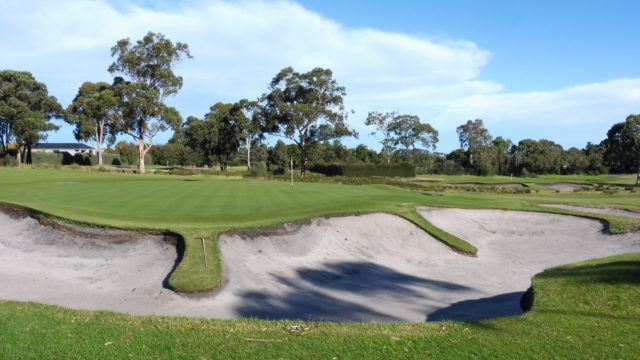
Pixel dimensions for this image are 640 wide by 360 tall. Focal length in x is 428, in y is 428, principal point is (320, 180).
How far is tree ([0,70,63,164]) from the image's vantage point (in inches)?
2419

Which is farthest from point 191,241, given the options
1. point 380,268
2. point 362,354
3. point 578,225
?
point 578,225

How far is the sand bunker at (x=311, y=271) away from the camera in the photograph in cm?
1056

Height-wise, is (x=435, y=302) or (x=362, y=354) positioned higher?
(x=362, y=354)

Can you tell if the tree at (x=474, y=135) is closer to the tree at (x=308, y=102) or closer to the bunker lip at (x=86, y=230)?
the tree at (x=308, y=102)

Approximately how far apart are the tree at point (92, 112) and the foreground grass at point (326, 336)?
5665 cm

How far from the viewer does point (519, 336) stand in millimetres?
6230

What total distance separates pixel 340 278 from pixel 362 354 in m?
8.00

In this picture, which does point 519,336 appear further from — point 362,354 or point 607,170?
point 607,170

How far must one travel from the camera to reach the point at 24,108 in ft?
204

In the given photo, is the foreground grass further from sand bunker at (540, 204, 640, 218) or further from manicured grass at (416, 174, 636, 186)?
manicured grass at (416, 174, 636, 186)

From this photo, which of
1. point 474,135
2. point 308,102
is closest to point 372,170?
point 308,102

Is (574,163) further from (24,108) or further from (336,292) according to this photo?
(24,108)

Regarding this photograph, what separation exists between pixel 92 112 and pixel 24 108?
12017mm

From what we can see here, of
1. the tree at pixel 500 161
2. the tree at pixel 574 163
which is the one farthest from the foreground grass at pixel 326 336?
the tree at pixel 574 163
